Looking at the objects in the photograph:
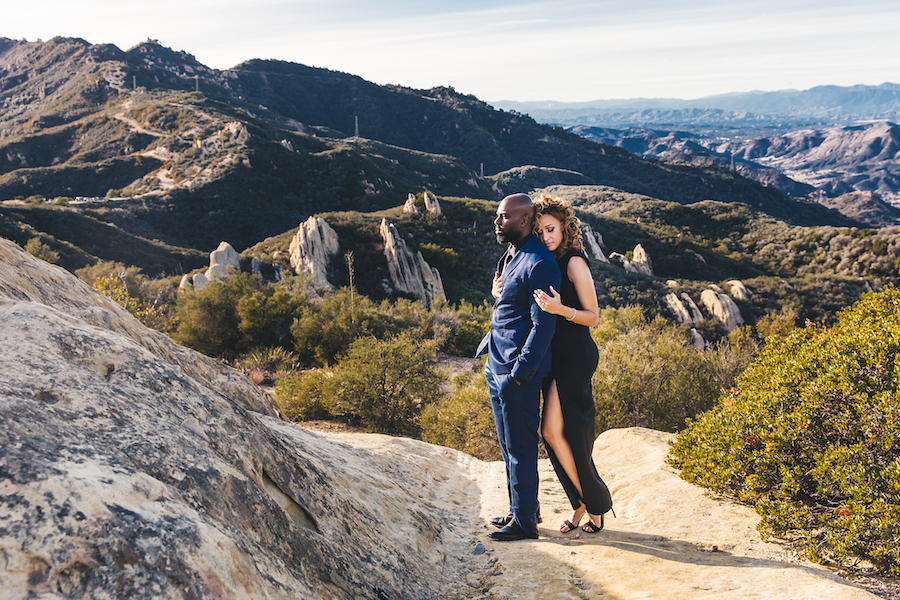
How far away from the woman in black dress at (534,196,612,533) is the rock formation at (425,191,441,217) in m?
31.9

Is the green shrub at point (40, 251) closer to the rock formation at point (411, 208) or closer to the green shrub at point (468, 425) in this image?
the rock formation at point (411, 208)

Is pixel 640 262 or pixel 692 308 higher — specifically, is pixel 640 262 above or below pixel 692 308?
above

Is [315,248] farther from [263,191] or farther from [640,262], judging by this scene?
[263,191]

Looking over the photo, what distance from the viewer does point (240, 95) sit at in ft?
332

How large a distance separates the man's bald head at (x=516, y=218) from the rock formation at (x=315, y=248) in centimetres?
2159

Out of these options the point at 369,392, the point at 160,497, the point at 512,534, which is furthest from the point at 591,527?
the point at 369,392

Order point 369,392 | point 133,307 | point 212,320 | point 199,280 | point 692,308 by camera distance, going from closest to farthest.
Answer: point 369,392 → point 133,307 → point 212,320 → point 199,280 → point 692,308

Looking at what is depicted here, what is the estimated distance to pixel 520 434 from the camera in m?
3.37

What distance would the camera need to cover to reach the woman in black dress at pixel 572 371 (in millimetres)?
3363

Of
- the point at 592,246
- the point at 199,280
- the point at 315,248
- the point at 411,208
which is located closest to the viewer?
the point at 199,280

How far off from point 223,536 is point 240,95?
115m

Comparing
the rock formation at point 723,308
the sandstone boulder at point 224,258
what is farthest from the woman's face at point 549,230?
the rock formation at point 723,308

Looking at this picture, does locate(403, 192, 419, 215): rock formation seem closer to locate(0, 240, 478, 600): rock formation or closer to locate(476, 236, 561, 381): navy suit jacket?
locate(0, 240, 478, 600): rock formation

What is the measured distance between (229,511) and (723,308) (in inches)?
1170
